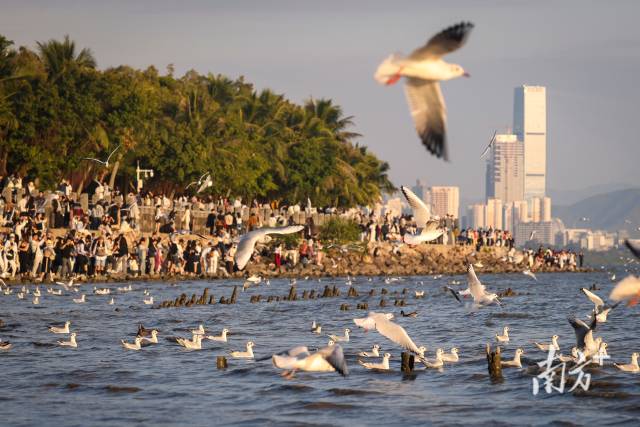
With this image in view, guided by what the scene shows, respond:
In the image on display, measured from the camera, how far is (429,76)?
1282 centimetres

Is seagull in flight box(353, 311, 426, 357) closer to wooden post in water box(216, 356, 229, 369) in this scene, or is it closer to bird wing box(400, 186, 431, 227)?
bird wing box(400, 186, 431, 227)

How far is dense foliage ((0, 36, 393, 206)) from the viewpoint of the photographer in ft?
205

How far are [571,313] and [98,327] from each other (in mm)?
17808

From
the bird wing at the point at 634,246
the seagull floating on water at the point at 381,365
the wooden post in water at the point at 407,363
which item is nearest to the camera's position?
the bird wing at the point at 634,246

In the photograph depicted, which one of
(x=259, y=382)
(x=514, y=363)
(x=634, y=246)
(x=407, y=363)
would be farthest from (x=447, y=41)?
(x=514, y=363)

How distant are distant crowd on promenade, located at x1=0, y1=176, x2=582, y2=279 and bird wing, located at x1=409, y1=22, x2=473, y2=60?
29990 millimetres

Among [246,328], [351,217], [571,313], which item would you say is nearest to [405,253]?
[351,217]

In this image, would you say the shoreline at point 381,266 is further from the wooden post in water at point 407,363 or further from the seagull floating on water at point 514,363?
the seagull floating on water at point 514,363

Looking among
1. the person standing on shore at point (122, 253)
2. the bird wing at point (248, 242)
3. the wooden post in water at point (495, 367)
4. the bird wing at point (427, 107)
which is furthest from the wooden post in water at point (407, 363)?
the person standing on shore at point (122, 253)

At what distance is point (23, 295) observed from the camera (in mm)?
41594

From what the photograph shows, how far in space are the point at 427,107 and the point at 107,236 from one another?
41.8 meters

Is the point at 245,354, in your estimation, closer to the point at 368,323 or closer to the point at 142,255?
the point at 368,323

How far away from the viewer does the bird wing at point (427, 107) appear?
13.3 m

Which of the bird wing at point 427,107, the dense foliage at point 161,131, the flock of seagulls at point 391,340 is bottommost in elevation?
the flock of seagulls at point 391,340
